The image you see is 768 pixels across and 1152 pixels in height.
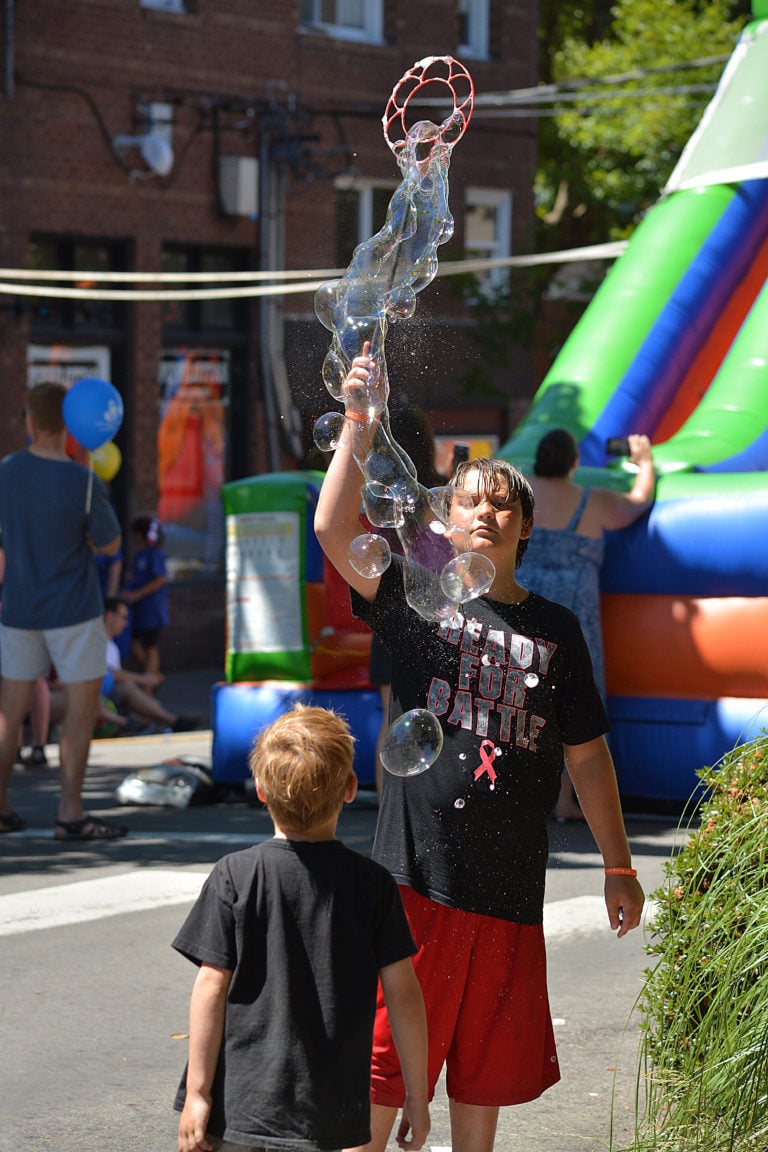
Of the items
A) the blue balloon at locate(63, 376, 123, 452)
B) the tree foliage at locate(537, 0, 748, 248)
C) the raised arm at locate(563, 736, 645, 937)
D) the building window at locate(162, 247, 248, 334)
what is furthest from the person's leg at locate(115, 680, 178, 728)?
the tree foliage at locate(537, 0, 748, 248)

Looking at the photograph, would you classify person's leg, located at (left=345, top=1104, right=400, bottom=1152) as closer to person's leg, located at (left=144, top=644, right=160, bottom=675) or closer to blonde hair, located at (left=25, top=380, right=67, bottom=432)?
blonde hair, located at (left=25, top=380, right=67, bottom=432)

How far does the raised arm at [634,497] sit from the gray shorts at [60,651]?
2.49 meters

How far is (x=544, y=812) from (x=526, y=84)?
19.6 meters

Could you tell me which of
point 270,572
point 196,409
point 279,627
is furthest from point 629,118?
point 279,627

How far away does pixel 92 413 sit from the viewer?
426 inches

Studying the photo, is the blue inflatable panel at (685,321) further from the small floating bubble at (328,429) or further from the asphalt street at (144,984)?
the small floating bubble at (328,429)

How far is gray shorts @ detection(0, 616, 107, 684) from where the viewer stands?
8.49 meters

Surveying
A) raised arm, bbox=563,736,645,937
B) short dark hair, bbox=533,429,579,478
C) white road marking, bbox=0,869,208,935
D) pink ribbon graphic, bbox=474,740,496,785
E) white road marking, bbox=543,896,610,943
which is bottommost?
white road marking, bbox=0,869,208,935

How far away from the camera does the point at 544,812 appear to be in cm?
372

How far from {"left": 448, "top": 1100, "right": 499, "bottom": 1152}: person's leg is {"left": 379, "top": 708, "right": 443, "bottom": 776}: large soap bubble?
68 centimetres

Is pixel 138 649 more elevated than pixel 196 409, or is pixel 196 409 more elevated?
pixel 196 409

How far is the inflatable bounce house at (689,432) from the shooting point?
351 inches

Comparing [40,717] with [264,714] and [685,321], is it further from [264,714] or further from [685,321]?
[685,321]

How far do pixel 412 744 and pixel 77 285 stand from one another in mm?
14089
